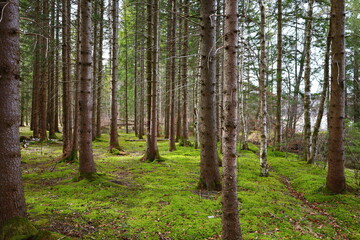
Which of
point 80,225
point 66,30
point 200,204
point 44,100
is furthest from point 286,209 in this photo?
point 44,100

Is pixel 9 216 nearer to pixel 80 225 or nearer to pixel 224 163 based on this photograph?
pixel 80 225

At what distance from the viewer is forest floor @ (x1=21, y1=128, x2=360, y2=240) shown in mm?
4328

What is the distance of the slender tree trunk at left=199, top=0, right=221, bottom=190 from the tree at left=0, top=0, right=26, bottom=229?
15.2 ft

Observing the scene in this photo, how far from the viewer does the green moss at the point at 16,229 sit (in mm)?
2913

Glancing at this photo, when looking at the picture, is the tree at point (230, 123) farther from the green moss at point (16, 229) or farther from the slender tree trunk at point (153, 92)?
the slender tree trunk at point (153, 92)

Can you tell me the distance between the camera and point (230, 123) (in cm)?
323

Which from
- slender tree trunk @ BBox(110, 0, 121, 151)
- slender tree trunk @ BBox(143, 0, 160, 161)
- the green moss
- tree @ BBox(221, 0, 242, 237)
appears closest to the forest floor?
the green moss

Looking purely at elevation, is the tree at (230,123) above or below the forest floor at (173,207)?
above

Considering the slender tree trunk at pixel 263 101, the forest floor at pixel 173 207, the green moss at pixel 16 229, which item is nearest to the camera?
the green moss at pixel 16 229

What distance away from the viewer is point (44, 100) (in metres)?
15.5

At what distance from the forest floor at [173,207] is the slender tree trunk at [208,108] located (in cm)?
59

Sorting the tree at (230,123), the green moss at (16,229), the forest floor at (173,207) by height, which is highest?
the tree at (230,123)

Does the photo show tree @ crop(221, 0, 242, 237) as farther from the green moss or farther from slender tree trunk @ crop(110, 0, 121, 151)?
slender tree trunk @ crop(110, 0, 121, 151)

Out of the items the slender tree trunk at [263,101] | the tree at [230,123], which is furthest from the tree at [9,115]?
the slender tree trunk at [263,101]
